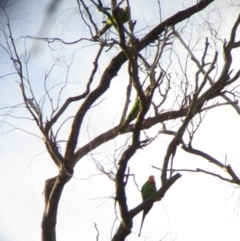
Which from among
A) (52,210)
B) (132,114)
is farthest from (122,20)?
(52,210)

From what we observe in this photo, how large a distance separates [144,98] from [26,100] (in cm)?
121

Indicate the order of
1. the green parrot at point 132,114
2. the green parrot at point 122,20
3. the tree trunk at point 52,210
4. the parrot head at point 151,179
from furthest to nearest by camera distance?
the parrot head at point 151,179 < the green parrot at point 132,114 < the tree trunk at point 52,210 < the green parrot at point 122,20

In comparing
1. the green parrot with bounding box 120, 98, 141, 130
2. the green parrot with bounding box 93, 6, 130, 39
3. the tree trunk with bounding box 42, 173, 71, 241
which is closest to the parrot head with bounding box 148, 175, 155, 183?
the green parrot with bounding box 120, 98, 141, 130

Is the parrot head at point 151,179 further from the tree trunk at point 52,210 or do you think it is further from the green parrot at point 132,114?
the tree trunk at point 52,210

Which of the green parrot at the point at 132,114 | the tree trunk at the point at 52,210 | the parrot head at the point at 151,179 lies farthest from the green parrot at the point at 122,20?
the parrot head at the point at 151,179

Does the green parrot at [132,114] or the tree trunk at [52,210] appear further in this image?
the green parrot at [132,114]

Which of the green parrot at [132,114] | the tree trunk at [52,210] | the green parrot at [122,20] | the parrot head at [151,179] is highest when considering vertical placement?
the green parrot at [122,20]

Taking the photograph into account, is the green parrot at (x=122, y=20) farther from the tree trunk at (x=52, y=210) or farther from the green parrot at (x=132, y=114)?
the tree trunk at (x=52, y=210)

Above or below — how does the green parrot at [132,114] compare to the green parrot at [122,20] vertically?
below

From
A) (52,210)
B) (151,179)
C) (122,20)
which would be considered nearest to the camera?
(122,20)

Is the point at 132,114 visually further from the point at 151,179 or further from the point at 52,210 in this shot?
the point at 52,210

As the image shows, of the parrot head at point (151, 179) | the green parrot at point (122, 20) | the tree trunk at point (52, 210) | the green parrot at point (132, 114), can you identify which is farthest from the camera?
the parrot head at point (151, 179)

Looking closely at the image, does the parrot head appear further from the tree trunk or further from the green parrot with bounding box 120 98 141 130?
the tree trunk

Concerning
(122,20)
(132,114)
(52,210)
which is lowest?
(52,210)
